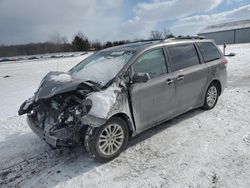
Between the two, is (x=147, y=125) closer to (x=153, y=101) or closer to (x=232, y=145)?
(x=153, y=101)

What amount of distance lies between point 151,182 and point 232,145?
1.64 m

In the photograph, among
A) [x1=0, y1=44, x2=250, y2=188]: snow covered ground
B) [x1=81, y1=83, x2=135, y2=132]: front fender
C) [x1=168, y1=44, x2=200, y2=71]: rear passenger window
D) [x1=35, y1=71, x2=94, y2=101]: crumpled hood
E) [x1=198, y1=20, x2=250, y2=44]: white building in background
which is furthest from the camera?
[x1=198, y1=20, x2=250, y2=44]: white building in background

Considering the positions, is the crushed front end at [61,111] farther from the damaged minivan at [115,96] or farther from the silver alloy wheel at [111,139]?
the silver alloy wheel at [111,139]

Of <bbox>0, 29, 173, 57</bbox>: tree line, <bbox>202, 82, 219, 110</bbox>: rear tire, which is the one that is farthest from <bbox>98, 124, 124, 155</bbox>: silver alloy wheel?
<bbox>0, 29, 173, 57</bbox>: tree line

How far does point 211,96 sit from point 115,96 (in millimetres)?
2935

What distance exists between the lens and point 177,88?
4.45 meters

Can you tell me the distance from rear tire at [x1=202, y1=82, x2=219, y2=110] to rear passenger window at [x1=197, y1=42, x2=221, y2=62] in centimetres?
62

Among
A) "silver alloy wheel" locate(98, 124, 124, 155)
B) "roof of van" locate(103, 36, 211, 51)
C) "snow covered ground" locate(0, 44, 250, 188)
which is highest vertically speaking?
"roof of van" locate(103, 36, 211, 51)

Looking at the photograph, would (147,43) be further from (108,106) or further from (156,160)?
(156,160)

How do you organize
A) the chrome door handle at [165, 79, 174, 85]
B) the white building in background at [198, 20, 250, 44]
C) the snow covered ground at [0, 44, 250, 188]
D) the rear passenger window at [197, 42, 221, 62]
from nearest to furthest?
1. the snow covered ground at [0, 44, 250, 188]
2. the chrome door handle at [165, 79, 174, 85]
3. the rear passenger window at [197, 42, 221, 62]
4. the white building in background at [198, 20, 250, 44]

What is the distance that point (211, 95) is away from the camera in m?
5.50

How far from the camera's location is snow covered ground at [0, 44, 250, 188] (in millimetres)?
3129

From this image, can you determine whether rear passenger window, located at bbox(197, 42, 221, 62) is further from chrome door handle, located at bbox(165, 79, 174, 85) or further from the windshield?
Answer: the windshield

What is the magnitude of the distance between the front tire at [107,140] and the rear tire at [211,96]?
2497 mm
